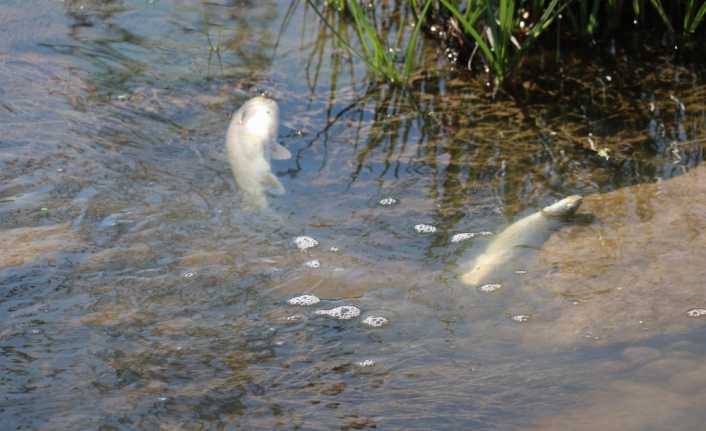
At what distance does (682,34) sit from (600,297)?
3747mm

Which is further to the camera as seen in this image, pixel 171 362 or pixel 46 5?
pixel 46 5

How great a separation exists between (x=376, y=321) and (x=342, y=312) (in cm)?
16

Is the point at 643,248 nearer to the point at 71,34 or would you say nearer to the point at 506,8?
the point at 506,8

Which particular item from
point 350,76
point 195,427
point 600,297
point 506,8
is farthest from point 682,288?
point 350,76

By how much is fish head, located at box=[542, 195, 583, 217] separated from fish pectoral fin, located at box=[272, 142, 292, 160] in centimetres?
157

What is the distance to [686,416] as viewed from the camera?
278 cm

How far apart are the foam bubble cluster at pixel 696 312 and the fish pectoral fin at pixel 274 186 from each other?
7.28 ft

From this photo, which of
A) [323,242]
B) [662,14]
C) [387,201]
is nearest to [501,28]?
[662,14]

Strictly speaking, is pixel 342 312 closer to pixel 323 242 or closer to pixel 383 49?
pixel 323 242

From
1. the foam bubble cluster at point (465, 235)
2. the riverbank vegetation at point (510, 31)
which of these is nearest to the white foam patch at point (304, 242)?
the foam bubble cluster at point (465, 235)

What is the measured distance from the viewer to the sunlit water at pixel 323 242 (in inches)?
118

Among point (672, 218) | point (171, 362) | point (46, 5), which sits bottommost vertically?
point (171, 362)

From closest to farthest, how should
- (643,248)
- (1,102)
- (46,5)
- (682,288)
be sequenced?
(682,288)
(643,248)
(1,102)
(46,5)

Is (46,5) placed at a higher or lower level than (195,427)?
higher
